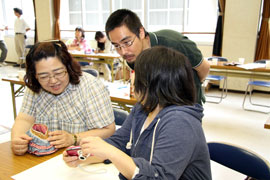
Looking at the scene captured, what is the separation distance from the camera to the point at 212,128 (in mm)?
3355

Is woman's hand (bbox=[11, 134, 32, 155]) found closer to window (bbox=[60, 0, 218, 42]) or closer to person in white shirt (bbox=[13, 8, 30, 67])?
window (bbox=[60, 0, 218, 42])

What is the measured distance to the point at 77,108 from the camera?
139 centimetres

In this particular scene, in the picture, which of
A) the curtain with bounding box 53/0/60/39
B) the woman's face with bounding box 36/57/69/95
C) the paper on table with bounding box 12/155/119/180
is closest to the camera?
the paper on table with bounding box 12/155/119/180

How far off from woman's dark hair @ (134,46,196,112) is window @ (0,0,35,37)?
846cm

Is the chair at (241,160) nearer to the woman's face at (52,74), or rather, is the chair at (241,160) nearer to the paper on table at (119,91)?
the woman's face at (52,74)

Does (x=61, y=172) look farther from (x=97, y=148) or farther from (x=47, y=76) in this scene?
(x=47, y=76)

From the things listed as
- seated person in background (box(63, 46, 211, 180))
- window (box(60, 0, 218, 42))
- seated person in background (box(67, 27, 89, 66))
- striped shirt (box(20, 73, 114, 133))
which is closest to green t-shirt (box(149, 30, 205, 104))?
striped shirt (box(20, 73, 114, 133))

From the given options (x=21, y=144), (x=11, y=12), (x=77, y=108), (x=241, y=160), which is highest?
(x=11, y=12)

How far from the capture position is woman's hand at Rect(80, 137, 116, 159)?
2.71ft

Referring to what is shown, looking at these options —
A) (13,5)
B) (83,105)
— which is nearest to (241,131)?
(83,105)

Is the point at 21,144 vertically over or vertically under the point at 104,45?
under

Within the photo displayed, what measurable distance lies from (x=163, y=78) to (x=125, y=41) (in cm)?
68

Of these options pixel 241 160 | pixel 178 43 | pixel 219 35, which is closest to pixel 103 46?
pixel 219 35

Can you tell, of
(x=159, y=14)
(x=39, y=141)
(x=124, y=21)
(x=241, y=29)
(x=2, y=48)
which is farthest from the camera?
(x=2, y=48)
